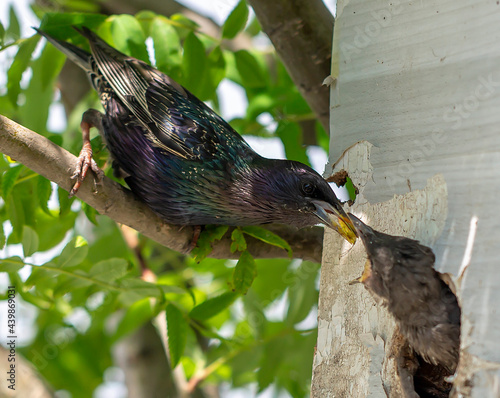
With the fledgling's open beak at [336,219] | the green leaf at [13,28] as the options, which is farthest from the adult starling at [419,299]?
the green leaf at [13,28]

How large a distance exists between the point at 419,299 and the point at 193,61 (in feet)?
5.30

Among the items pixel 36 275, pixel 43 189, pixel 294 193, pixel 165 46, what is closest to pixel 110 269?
pixel 36 275

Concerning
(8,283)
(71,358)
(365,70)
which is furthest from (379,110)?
(71,358)

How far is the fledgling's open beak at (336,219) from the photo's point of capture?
75.5 inches

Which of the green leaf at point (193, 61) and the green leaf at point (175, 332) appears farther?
the green leaf at point (193, 61)

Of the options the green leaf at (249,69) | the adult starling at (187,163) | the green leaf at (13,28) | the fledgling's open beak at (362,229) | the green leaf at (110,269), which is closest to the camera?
the fledgling's open beak at (362,229)

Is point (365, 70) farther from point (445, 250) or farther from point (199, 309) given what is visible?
point (199, 309)

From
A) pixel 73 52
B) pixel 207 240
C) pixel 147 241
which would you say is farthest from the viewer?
pixel 147 241

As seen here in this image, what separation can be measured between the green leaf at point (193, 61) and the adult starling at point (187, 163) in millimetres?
116

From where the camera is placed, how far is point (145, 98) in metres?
2.62

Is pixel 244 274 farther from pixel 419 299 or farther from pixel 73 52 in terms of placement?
pixel 73 52

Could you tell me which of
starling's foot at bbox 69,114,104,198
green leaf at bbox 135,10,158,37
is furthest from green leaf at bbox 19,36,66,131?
starling's foot at bbox 69,114,104,198

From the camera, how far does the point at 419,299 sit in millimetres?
1616

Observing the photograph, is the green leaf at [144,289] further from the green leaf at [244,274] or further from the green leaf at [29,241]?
the green leaf at [29,241]
